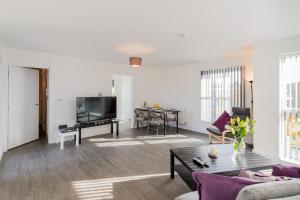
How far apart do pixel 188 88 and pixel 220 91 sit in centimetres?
133

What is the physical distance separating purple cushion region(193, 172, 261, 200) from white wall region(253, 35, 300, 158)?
3.28 meters

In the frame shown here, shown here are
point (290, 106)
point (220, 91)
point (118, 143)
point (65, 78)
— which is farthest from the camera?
point (220, 91)

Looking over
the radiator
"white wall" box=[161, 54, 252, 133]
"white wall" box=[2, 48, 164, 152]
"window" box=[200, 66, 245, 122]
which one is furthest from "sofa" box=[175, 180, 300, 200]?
the radiator

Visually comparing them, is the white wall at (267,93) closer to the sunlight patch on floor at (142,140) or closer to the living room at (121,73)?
the living room at (121,73)

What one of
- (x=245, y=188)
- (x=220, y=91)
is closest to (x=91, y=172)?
(x=245, y=188)

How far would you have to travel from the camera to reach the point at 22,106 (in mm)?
4934

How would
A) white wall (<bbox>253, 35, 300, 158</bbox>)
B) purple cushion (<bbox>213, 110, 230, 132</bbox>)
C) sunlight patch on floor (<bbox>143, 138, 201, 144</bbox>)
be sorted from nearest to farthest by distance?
white wall (<bbox>253, 35, 300, 158</bbox>) < purple cushion (<bbox>213, 110, 230, 132</bbox>) < sunlight patch on floor (<bbox>143, 138, 201, 144</bbox>)

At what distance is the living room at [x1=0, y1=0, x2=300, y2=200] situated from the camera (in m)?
2.52

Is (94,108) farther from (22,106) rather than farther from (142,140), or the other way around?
(22,106)

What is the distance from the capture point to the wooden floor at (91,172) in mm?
2588

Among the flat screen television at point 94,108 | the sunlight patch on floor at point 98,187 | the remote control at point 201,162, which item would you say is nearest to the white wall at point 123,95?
the flat screen television at point 94,108

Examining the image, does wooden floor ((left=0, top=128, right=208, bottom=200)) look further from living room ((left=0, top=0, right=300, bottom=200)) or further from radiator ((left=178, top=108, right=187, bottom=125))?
radiator ((left=178, top=108, right=187, bottom=125))

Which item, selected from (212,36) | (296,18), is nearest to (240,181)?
(296,18)

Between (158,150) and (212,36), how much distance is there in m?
2.71
